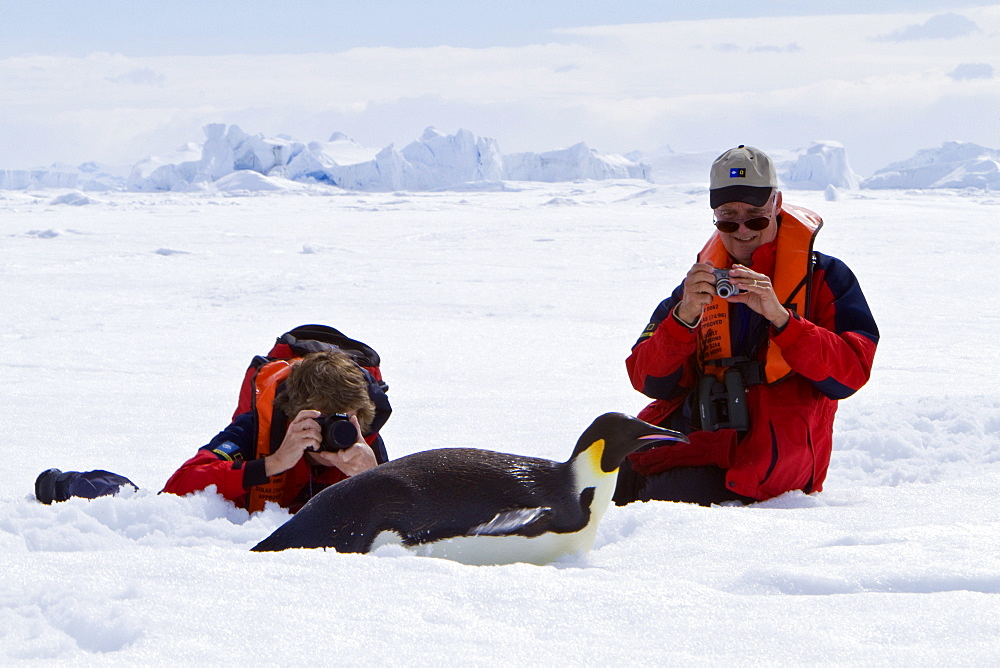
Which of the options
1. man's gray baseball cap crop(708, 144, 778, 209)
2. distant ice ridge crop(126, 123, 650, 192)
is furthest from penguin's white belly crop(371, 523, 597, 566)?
distant ice ridge crop(126, 123, 650, 192)

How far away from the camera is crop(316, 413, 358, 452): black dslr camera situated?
96.4 inches

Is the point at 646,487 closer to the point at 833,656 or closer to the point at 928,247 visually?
the point at 833,656

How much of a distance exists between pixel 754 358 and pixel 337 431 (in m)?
1.33

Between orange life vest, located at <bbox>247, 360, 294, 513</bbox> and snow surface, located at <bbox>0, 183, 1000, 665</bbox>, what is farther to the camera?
orange life vest, located at <bbox>247, 360, 294, 513</bbox>

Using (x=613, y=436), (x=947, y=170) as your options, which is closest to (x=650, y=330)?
(x=613, y=436)

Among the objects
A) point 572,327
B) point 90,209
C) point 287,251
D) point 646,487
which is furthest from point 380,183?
point 646,487

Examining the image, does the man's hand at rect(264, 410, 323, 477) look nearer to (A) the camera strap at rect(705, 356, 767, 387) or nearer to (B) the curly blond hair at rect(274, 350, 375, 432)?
(B) the curly blond hair at rect(274, 350, 375, 432)

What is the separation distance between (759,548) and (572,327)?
590 cm

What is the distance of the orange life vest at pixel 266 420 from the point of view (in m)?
2.60

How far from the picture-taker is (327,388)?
2.56 meters

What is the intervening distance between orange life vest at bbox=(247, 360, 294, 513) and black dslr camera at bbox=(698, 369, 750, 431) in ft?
4.12

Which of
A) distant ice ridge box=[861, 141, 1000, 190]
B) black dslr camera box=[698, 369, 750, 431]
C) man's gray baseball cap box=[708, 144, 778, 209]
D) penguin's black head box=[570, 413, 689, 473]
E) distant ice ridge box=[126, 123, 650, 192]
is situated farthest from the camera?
distant ice ridge box=[126, 123, 650, 192]

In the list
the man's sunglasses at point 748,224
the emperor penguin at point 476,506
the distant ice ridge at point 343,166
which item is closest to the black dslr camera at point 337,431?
the emperor penguin at point 476,506

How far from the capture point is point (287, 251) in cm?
1578
